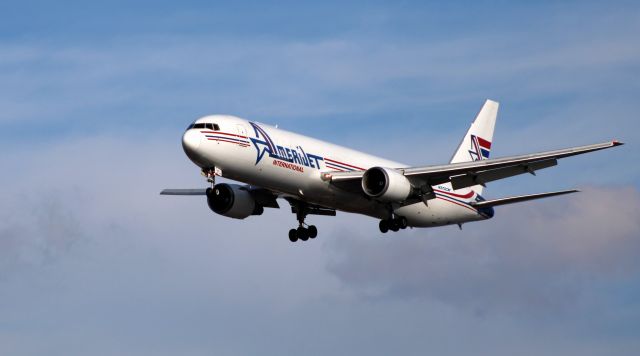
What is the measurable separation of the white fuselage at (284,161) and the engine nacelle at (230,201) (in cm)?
255

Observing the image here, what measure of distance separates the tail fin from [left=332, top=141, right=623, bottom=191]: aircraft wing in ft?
35.2

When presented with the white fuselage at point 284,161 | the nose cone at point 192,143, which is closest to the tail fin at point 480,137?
the white fuselage at point 284,161

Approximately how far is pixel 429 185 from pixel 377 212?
10.0 feet

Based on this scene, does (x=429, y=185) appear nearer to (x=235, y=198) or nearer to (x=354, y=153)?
(x=354, y=153)

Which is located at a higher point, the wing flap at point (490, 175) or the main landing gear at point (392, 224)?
the wing flap at point (490, 175)

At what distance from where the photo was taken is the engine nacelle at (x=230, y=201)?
61875 millimetres

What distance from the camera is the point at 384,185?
58281 millimetres

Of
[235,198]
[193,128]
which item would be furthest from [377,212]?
[193,128]

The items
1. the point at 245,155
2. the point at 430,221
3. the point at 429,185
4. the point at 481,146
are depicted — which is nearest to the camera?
the point at 245,155

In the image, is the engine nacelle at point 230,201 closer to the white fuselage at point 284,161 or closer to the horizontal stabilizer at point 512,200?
the white fuselage at point 284,161

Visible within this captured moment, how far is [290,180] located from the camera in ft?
189

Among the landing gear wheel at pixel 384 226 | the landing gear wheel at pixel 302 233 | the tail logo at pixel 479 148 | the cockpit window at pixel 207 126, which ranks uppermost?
the cockpit window at pixel 207 126

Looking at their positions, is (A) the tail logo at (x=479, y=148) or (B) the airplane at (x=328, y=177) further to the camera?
(A) the tail logo at (x=479, y=148)

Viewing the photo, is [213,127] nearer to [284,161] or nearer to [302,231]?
[284,161]
